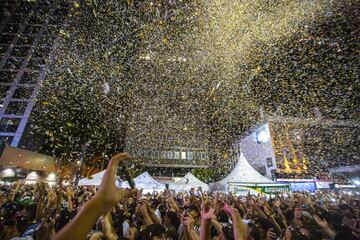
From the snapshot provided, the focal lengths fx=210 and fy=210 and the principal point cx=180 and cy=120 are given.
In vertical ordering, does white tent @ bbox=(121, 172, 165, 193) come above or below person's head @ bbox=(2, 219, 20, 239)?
above

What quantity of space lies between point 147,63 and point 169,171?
31286 mm

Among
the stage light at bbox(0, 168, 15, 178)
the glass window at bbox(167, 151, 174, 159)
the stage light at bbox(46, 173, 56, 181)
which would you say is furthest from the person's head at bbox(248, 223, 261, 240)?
the glass window at bbox(167, 151, 174, 159)

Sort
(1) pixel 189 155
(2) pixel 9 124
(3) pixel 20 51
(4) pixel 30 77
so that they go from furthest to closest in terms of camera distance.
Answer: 1. (1) pixel 189 155
2. (3) pixel 20 51
3. (4) pixel 30 77
4. (2) pixel 9 124

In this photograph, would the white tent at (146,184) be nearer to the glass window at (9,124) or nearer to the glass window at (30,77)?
the glass window at (9,124)

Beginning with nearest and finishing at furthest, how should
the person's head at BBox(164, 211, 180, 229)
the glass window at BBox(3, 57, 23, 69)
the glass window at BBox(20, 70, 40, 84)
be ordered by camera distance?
1. the person's head at BBox(164, 211, 180, 229)
2. the glass window at BBox(3, 57, 23, 69)
3. the glass window at BBox(20, 70, 40, 84)

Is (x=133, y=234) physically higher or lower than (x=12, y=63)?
lower

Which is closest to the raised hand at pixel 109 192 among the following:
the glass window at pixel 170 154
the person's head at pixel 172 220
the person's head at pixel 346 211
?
the person's head at pixel 172 220

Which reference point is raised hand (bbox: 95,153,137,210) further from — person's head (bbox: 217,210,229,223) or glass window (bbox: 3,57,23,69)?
glass window (bbox: 3,57,23,69)

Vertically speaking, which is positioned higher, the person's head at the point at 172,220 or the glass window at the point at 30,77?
the glass window at the point at 30,77

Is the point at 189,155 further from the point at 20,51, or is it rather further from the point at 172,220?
the point at 172,220

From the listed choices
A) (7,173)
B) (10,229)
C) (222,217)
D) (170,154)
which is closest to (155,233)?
(10,229)

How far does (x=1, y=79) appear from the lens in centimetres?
4491

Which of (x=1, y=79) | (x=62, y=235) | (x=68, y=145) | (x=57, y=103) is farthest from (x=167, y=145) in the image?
(x=62, y=235)

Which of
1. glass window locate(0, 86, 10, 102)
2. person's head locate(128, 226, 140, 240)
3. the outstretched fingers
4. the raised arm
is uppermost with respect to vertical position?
glass window locate(0, 86, 10, 102)
